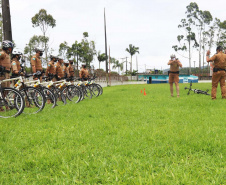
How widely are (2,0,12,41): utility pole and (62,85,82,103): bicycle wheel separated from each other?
3.58 meters

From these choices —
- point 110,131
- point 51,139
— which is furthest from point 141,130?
point 51,139

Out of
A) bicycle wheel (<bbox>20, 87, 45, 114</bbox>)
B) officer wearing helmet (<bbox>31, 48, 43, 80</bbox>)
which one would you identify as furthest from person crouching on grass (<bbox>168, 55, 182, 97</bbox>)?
bicycle wheel (<bbox>20, 87, 45, 114</bbox>)

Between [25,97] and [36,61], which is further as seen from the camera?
[36,61]

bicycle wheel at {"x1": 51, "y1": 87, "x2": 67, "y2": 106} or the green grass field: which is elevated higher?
bicycle wheel at {"x1": 51, "y1": 87, "x2": 67, "y2": 106}

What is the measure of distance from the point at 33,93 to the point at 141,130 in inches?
165

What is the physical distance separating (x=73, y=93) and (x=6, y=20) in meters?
4.47

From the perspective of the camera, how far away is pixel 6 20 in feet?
27.7

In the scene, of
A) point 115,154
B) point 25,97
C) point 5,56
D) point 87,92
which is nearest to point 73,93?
point 87,92

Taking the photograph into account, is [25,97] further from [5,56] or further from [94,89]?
[94,89]

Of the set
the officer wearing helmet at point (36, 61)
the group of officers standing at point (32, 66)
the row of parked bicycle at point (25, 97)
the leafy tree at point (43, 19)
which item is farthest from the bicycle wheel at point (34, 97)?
the leafy tree at point (43, 19)

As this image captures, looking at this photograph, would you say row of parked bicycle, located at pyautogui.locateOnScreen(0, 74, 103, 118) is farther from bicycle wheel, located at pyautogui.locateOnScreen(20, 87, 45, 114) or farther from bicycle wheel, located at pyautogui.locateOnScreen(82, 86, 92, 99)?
bicycle wheel, located at pyautogui.locateOnScreen(82, 86, 92, 99)

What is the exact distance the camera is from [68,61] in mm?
10578

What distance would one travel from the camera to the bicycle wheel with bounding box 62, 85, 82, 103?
345 inches

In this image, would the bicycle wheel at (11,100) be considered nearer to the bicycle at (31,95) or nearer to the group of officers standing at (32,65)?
the bicycle at (31,95)
